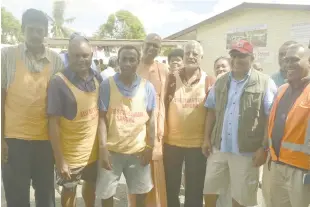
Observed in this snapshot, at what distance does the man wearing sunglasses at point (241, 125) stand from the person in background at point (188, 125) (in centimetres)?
22

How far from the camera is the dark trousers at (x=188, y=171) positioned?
3461mm

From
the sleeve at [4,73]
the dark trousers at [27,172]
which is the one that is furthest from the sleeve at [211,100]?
the sleeve at [4,73]

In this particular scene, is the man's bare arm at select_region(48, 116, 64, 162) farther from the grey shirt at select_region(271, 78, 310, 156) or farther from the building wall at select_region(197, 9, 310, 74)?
the building wall at select_region(197, 9, 310, 74)

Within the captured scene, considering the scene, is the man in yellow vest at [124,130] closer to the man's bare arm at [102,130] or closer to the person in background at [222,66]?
the man's bare arm at [102,130]

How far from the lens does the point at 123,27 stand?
2497 cm

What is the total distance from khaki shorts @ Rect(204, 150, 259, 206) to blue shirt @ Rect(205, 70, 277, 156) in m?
0.10


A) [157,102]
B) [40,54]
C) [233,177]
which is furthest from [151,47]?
[233,177]

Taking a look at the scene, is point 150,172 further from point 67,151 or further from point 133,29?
point 133,29

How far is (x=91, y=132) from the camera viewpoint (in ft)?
9.65

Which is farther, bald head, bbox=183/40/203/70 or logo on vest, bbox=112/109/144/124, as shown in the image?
bald head, bbox=183/40/203/70

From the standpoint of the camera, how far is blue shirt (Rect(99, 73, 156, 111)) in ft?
9.80

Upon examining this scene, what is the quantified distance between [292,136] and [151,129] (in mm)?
1269

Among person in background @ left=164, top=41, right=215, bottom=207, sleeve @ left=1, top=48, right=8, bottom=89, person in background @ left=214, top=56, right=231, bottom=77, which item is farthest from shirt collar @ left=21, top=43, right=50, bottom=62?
person in background @ left=214, top=56, right=231, bottom=77

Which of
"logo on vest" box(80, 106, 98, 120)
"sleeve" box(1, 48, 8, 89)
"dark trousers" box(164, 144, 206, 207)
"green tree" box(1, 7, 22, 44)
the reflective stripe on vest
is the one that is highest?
"green tree" box(1, 7, 22, 44)
